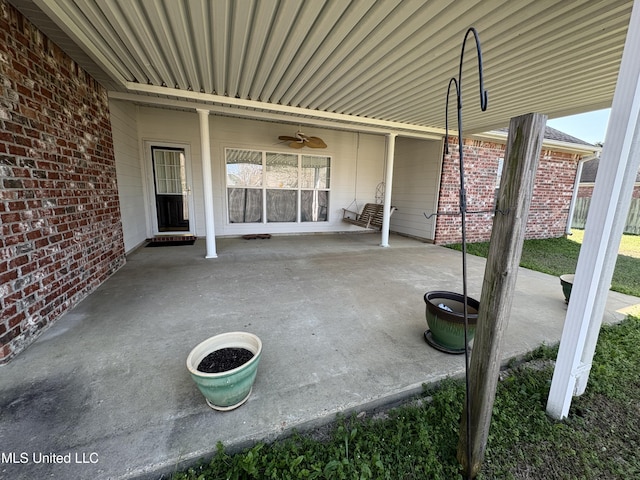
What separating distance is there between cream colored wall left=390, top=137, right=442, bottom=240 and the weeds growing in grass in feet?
16.3

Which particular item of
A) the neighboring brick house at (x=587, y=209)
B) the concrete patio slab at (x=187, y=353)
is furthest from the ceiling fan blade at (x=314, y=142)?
the neighboring brick house at (x=587, y=209)

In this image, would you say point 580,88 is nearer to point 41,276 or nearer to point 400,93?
point 400,93

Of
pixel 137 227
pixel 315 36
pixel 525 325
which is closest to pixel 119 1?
pixel 315 36

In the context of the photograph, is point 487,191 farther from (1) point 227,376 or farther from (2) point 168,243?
(2) point 168,243

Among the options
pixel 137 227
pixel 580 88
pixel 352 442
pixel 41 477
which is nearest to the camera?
pixel 41 477

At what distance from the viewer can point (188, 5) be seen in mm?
2139

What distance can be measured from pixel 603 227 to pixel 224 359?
224cm

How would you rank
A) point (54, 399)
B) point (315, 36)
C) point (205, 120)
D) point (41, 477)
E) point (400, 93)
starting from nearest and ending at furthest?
1. point (41, 477)
2. point (54, 399)
3. point (315, 36)
4. point (400, 93)
5. point (205, 120)

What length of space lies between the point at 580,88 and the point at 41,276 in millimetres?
6232

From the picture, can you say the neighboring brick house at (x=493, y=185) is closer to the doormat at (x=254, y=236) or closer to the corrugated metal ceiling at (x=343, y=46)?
the corrugated metal ceiling at (x=343, y=46)

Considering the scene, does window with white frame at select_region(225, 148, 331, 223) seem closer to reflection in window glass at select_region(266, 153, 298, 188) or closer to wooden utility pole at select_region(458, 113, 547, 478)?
reflection in window glass at select_region(266, 153, 298, 188)

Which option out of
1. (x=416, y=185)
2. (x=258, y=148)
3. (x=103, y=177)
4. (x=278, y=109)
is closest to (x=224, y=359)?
(x=103, y=177)

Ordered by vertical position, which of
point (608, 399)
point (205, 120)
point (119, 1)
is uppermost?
point (119, 1)

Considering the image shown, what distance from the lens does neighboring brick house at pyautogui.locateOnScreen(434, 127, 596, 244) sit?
20.6ft
